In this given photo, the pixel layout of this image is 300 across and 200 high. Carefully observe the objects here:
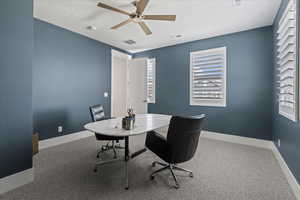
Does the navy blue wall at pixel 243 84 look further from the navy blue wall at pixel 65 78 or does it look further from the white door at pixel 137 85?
the navy blue wall at pixel 65 78

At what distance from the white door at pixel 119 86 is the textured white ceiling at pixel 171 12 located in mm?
1242

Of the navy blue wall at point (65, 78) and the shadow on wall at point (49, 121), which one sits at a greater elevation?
the navy blue wall at point (65, 78)

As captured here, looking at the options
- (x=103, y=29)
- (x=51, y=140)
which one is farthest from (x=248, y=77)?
(x=51, y=140)

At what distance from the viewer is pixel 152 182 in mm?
1915

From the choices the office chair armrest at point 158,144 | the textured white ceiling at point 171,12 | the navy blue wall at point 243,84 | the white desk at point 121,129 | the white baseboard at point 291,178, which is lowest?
the white baseboard at point 291,178

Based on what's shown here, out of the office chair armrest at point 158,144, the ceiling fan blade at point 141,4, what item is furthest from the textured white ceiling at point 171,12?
the office chair armrest at point 158,144

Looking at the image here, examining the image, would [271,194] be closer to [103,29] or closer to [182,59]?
[182,59]

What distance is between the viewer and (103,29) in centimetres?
344

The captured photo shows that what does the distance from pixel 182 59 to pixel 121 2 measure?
2.55 m

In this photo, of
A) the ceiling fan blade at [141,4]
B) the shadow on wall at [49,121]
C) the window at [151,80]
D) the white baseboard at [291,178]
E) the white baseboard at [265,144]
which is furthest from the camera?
the window at [151,80]

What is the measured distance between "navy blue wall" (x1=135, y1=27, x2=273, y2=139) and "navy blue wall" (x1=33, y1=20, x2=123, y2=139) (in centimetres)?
255

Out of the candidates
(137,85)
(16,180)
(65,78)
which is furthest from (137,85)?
(16,180)

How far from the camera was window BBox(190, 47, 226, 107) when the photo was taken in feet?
12.3

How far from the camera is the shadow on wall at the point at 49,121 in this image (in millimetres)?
3008
